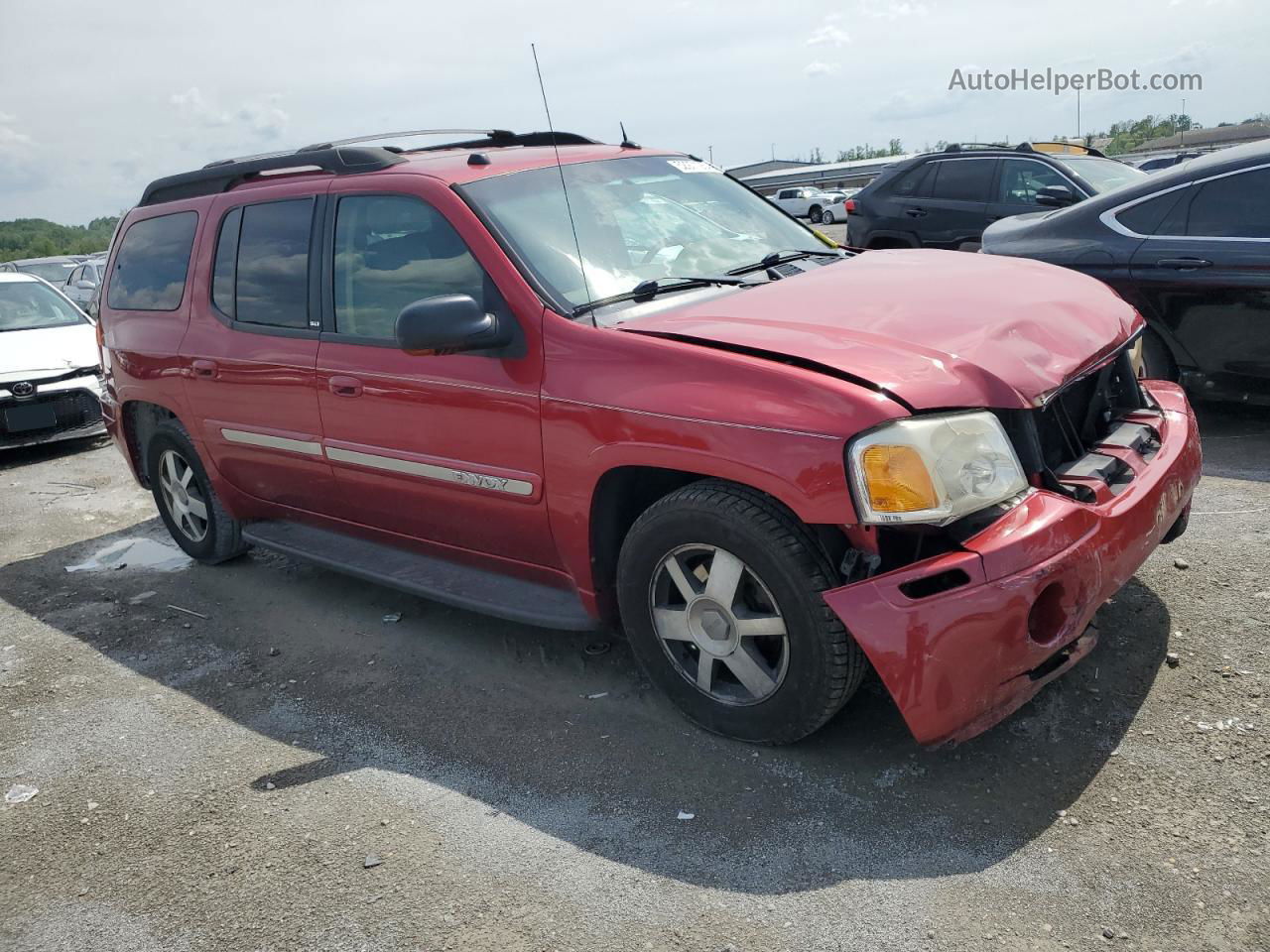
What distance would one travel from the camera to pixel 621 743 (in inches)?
137

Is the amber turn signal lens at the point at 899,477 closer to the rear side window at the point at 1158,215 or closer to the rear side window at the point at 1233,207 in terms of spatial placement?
the rear side window at the point at 1233,207

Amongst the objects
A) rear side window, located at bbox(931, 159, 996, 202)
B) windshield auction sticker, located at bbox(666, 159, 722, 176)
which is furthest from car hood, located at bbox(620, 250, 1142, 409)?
rear side window, located at bbox(931, 159, 996, 202)

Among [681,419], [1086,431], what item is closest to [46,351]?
[681,419]

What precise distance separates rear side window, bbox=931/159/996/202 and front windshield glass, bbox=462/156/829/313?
20.9ft

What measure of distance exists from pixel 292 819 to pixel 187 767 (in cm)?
64

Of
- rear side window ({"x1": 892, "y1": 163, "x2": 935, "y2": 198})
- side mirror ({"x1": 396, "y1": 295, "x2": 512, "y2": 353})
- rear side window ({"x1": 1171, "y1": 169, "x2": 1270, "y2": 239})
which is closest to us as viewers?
side mirror ({"x1": 396, "y1": 295, "x2": 512, "y2": 353})

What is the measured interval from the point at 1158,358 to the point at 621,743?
3877 mm

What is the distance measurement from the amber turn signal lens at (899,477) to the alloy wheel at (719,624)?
473 millimetres

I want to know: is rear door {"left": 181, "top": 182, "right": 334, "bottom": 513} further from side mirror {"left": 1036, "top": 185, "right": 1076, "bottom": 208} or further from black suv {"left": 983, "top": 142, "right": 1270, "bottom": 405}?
side mirror {"left": 1036, "top": 185, "right": 1076, "bottom": 208}

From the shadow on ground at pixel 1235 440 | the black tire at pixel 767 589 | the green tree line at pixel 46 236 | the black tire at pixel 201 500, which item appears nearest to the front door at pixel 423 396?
the black tire at pixel 767 589

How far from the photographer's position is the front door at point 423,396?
11.9 ft

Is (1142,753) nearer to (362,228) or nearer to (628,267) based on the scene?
(628,267)

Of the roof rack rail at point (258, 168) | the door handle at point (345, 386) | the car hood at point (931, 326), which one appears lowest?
the door handle at point (345, 386)

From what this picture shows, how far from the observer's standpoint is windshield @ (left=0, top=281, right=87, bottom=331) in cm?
966
